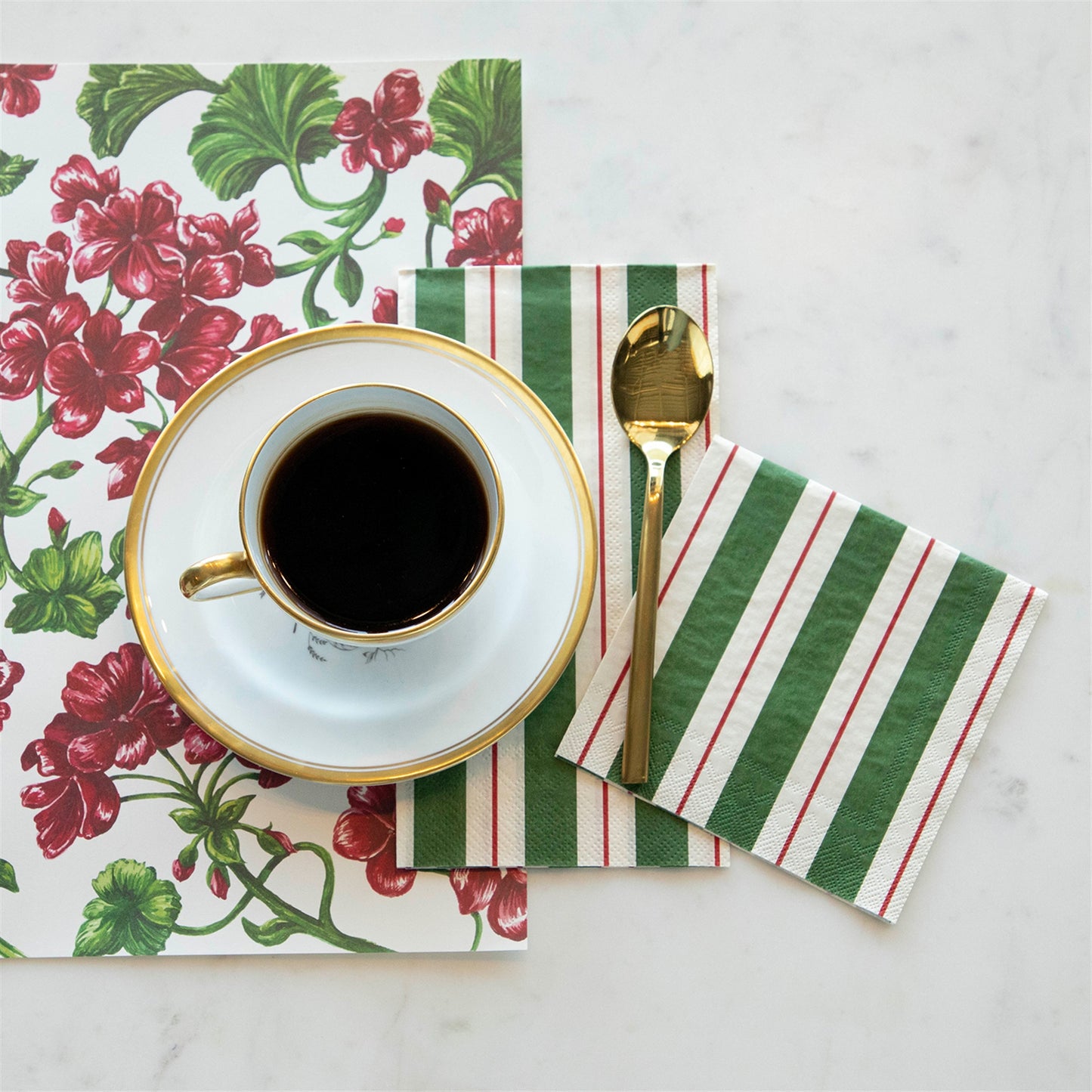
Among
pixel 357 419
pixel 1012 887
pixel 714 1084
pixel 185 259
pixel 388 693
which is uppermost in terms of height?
pixel 185 259

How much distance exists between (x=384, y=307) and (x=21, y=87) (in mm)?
330

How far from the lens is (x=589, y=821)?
0.68 metres

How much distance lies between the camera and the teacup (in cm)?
55

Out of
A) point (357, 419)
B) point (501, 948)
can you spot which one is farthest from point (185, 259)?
point (501, 948)

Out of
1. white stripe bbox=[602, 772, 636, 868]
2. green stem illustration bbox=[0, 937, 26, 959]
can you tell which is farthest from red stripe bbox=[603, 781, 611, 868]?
green stem illustration bbox=[0, 937, 26, 959]

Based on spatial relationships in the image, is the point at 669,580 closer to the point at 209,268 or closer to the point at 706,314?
the point at 706,314

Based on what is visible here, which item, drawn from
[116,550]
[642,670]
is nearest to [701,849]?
[642,670]

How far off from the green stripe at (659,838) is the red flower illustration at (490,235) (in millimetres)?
420

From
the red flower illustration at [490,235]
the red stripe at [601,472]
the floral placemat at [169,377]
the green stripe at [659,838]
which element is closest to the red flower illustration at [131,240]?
the floral placemat at [169,377]

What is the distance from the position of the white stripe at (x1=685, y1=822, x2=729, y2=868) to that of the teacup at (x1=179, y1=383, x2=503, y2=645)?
265 millimetres

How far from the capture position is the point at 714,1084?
682 millimetres

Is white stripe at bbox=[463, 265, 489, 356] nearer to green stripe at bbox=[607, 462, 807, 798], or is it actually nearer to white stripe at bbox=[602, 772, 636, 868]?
green stripe at bbox=[607, 462, 807, 798]

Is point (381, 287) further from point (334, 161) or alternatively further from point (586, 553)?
point (586, 553)

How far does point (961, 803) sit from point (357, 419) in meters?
0.52
